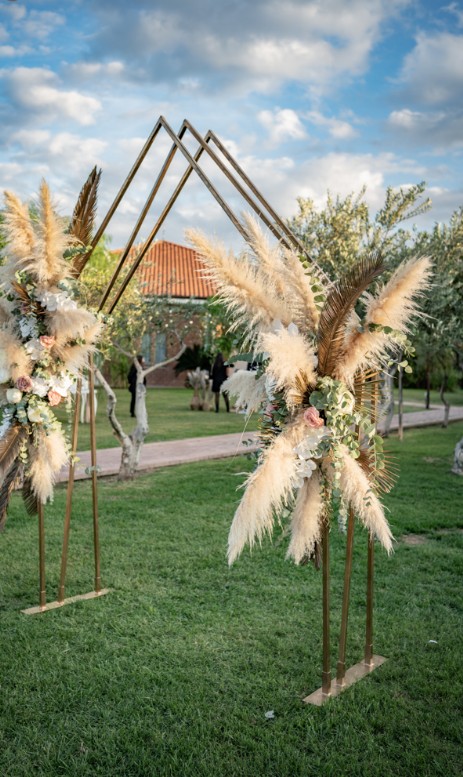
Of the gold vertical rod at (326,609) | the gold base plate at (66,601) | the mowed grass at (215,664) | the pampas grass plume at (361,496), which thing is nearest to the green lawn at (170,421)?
the mowed grass at (215,664)

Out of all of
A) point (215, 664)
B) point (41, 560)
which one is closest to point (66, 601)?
point (41, 560)

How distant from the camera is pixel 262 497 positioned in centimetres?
282

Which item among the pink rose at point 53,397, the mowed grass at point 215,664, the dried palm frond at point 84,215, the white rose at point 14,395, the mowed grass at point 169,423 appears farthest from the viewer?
the mowed grass at point 169,423

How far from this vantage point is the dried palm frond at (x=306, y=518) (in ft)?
9.93

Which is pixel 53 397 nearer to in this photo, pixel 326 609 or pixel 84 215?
pixel 84 215

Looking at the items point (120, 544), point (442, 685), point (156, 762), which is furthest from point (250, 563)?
point (156, 762)

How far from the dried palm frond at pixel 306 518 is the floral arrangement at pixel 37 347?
5.81 feet

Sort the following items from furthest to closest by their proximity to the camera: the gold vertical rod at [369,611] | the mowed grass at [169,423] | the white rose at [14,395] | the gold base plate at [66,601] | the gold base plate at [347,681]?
the mowed grass at [169,423] → the gold base plate at [66,601] → the white rose at [14,395] → the gold vertical rod at [369,611] → the gold base plate at [347,681]

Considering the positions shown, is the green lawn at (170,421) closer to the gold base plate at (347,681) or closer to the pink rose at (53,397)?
the pink rose at (53,397)

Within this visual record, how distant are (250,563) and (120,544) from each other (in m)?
1.31

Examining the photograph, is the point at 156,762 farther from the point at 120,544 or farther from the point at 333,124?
the point at 333,124

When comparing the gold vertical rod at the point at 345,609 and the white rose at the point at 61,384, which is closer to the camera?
the gold vertical rod at the point at 345,609

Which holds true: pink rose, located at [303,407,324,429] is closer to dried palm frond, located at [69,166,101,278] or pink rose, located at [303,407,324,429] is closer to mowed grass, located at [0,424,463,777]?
mowed grass, located at [0,424,463,777]

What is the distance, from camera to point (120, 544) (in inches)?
246
